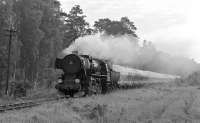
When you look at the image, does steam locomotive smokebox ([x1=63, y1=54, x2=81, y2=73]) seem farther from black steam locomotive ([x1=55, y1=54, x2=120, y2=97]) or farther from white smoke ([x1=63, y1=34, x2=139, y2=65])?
white smoke ([x1=63, y1=34, x2=139, y2=65])

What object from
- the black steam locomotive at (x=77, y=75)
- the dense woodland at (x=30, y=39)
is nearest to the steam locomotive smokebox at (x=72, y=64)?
the black steam locomotive at (x=77, y=75)

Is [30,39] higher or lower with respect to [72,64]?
higher

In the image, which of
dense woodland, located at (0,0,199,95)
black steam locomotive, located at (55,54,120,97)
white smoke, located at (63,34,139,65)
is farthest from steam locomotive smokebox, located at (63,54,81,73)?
A: dense woodland, located at (0,0,199,95)

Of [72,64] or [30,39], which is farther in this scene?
[30,39]

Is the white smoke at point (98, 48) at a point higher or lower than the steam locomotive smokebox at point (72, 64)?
higher

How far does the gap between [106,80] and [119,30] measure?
2050 inches

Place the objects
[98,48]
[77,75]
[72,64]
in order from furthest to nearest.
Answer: [98,48] < [77,75] < [72,64]

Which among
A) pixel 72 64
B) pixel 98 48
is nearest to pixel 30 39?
pixel 98 48

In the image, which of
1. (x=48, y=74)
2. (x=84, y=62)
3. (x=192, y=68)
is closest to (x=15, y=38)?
(x=48, y=74)

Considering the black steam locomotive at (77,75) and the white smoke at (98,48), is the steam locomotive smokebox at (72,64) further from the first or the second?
the white smoke at (98,48)

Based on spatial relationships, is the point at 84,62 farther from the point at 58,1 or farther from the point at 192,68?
the point at 192,68

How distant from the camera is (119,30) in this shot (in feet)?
276

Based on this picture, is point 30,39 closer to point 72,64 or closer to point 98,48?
point 98,48

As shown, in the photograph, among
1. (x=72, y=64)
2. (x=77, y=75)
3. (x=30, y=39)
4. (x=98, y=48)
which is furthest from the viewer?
(x=30, y=39)
